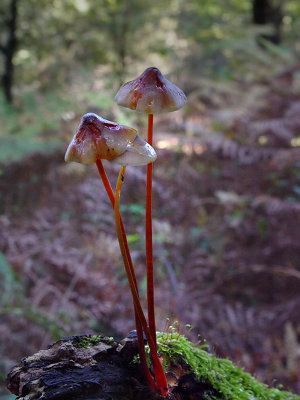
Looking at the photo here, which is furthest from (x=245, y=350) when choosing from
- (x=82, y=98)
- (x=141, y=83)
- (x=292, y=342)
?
(x=82, y=98)

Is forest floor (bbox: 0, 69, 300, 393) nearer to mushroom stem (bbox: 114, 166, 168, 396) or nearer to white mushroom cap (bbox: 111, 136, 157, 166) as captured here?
mushroom stem (bbox: 114, 166, 168, 396)

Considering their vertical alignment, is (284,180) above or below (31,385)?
above

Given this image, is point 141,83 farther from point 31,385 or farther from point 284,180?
point 284,180

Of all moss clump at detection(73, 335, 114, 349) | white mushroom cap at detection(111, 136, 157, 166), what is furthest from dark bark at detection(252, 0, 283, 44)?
moss clump at detection(73, 335, 114, 349)

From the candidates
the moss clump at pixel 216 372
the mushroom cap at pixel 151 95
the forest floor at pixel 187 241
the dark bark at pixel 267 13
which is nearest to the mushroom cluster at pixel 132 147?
the mushroom cap at pixel 151 95

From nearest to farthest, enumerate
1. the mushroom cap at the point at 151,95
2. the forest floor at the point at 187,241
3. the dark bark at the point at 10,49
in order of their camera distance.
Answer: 1. the mushroom cap at the point at 151,95
2. the forest floor at the point at 187,241
3. the dark bark at the point at 10,49

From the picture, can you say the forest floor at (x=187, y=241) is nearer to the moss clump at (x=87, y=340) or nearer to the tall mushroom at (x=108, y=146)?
the moss clump at (x=87, y=340)

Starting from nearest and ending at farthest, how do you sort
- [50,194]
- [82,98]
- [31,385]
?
[31,385]
[50,194]
[82,98]
